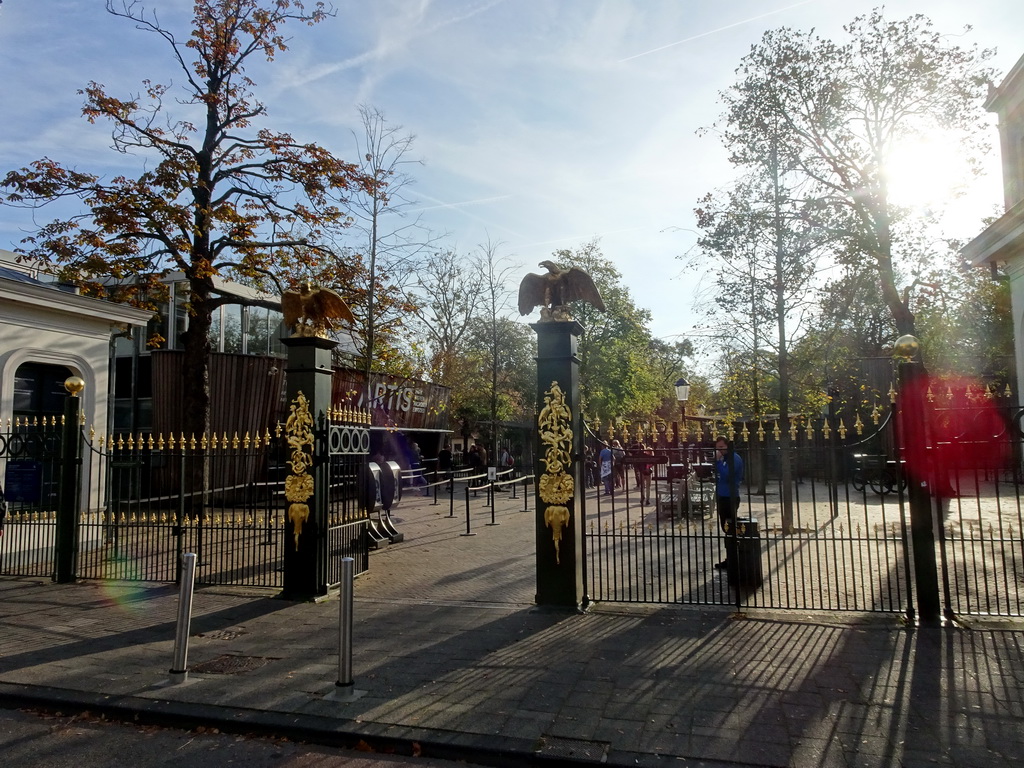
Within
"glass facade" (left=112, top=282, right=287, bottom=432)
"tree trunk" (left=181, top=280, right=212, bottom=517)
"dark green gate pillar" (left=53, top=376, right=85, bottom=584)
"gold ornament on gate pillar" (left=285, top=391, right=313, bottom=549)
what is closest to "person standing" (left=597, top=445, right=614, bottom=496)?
"gold ornament on gate pillar" (left=285, top=391, right=313, bottom=549)

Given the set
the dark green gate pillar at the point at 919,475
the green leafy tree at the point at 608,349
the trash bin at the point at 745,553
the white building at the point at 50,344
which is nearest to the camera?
the dark green gate pillar at the point at 919,475

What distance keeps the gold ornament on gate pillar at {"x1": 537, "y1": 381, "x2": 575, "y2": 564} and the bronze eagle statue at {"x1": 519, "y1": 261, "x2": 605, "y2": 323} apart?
960 millimetres

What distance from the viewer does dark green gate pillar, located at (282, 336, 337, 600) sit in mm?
8023

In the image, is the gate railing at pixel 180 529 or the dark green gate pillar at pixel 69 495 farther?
the dark green gate pillar at pixel 69 495

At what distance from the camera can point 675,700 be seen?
4855 mm

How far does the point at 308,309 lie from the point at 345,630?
4410mm

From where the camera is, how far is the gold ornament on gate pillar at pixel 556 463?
24.3ft

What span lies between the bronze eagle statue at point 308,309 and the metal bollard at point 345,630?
398 centimetres

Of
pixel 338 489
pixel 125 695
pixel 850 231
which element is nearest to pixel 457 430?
pixel 850 231

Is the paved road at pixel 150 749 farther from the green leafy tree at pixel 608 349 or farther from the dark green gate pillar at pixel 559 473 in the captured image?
the green leafy tree at pixel 608 349

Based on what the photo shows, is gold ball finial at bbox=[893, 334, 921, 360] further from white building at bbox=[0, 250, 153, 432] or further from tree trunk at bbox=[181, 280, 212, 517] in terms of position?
tree trunk at bbox=[181, 280, 212, 517]

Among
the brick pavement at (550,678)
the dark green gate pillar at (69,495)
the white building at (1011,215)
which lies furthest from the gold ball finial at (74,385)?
the white building at (1011,215)

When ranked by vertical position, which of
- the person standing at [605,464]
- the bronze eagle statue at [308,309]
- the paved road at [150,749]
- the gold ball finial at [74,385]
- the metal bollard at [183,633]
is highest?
the bronze eagle statue at [308,309]

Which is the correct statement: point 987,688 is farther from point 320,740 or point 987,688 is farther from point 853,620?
point 320,740
